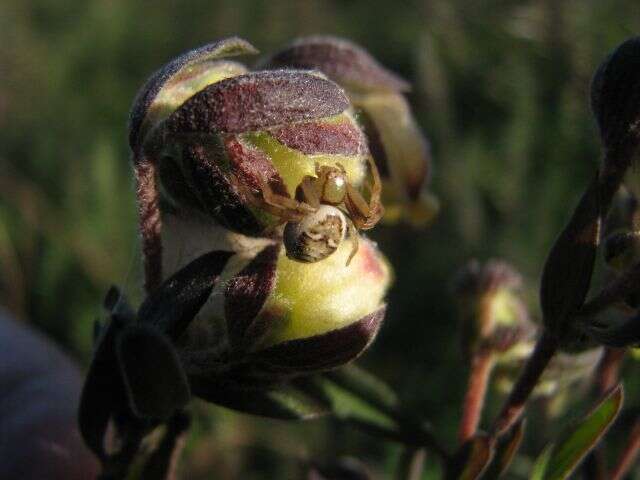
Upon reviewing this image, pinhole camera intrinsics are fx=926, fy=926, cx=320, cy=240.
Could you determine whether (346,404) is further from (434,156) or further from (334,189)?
(434,156)

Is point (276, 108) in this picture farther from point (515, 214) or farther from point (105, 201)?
point (105, 201)

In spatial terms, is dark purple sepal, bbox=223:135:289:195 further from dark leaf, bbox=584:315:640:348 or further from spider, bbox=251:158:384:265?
dark leaf, bbox=584:315:640:348

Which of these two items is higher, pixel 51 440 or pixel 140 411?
pixel 140 411

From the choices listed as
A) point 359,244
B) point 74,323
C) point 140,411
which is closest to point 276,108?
point 359,244

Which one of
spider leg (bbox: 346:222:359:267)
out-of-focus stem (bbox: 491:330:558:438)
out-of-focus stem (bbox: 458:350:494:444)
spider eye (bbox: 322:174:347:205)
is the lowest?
out-of-focus stem (bbox: 458:350:494:444)

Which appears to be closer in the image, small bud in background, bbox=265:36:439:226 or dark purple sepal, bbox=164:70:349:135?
dark purple sepal, bbox=164:70:349:135

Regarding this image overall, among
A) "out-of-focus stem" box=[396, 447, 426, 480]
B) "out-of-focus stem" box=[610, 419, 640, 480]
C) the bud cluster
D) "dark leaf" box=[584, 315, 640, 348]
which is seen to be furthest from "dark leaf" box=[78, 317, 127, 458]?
"out-of-focus stem" box=[610, 419, 640, 480]
